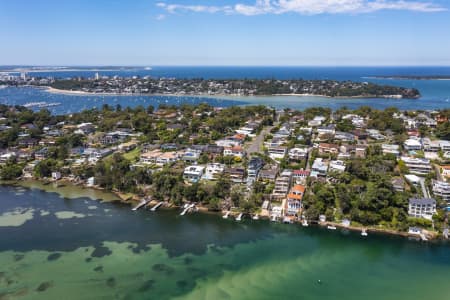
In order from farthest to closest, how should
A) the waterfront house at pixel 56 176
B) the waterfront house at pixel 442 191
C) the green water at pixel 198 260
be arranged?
the waterfront house at pixel 56 176 < the waterfront house at pixel 442 191 < the green water at pixel 198 260

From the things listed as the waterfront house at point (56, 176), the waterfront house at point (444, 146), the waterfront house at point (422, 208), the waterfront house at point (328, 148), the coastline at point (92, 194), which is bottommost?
the coastline at point (92, 194)

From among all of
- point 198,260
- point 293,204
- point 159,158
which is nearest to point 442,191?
point 293,204

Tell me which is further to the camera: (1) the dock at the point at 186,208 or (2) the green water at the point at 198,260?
(1) the dock at the point at 186,208

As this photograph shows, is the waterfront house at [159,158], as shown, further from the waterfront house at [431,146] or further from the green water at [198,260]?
the waterfront house at [431,146]

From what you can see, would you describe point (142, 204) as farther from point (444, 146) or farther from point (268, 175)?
point (444, 146)

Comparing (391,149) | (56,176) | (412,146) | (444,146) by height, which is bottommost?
(56,176)

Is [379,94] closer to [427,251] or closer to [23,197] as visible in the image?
[427,251]

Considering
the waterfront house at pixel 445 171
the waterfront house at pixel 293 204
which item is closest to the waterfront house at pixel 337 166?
the waterfront house at pixel 293 204

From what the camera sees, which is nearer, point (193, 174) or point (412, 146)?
point (193, 174)

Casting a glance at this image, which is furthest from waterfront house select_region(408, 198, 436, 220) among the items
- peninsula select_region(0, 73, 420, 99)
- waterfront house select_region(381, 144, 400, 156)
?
peninsula select_region(0, 73, 420, 99)
